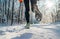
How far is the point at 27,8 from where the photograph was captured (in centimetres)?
529

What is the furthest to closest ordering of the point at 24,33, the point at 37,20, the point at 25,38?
the point at 37,20, the point at 24,33, the point at 25,38

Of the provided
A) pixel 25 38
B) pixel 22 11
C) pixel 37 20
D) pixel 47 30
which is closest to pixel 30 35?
pixel 25 38

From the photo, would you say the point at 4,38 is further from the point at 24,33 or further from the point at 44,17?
the point at 44,17

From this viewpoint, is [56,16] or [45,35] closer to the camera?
[45,35]

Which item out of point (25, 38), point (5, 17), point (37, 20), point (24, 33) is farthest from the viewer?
point (5, 17)

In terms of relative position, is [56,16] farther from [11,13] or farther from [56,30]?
[56,30]

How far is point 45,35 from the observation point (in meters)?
4.83

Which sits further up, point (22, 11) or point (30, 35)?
point (22, 11)

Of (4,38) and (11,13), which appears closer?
(4,38)

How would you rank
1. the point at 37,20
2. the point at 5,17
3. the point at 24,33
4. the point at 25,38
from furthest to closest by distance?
the point at 5,17 < the point at 37,20 < the point at 24,33 < the point at 25,38

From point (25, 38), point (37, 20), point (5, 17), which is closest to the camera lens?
point (25, 38)

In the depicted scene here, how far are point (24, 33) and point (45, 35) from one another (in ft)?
1.79

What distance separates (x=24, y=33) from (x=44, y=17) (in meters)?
4.13

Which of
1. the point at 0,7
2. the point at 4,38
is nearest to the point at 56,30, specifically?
the point at 4,38
